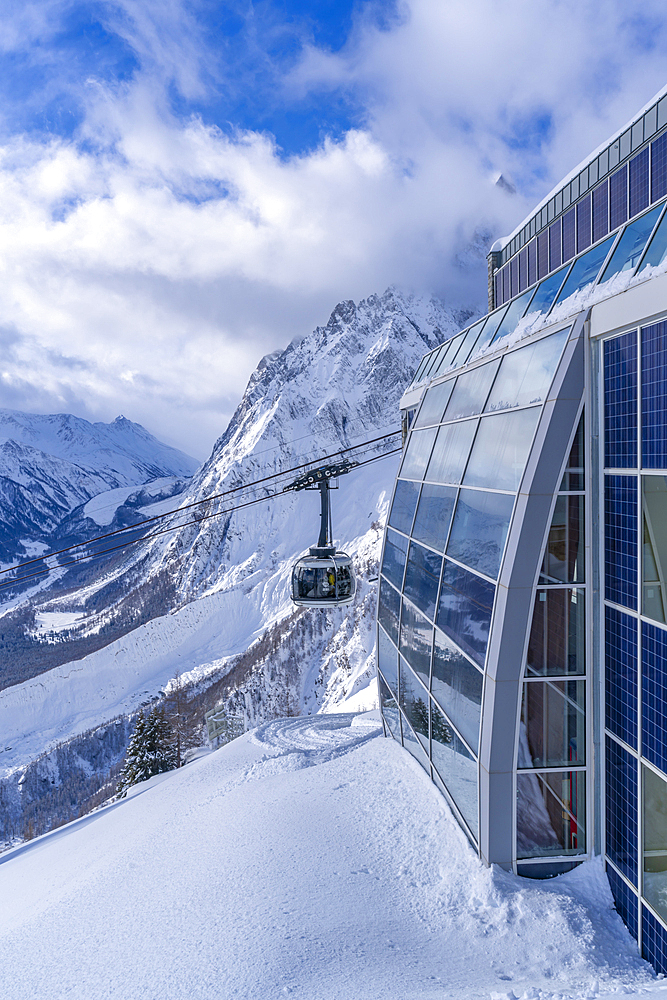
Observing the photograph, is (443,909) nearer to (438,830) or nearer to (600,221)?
(438,830)

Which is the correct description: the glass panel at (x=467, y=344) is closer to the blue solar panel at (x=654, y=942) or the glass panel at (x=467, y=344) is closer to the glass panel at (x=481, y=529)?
the glass panel at (x=481, y=529)

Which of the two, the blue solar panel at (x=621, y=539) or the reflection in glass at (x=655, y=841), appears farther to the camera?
the blue solar panel at (x=621, y=539)

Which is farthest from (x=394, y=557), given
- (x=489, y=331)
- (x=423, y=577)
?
(x=489, y=331)

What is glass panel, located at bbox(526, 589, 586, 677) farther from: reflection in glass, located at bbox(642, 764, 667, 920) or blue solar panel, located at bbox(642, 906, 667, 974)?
blue solar panel, located at bbox(642, 906, 667, 974)

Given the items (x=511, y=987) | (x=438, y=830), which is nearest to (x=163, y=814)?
(x=438, y=830)

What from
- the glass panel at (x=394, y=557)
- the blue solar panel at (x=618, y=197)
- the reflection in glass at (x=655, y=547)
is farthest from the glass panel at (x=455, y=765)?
the blue solar panel at (x=618, y=197)

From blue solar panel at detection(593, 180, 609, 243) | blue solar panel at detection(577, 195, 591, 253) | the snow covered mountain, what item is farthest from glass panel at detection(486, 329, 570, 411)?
blue solar panel at detection(577, 195, 591, 253)
